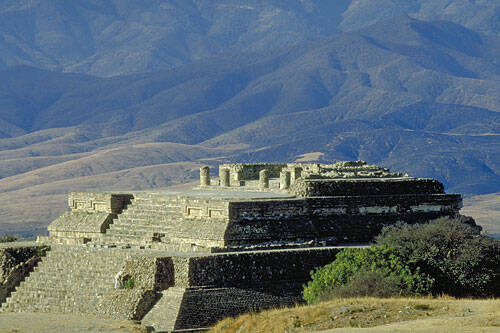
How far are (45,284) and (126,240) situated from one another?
13.9 ft

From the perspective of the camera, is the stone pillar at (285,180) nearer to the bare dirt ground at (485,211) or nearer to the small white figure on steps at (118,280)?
the small white figure on steps at (118,280)

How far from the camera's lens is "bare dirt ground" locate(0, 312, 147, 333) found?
35.7 m

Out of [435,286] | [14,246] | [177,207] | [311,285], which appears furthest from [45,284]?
[435,286]

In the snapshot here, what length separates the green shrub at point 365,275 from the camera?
124ft

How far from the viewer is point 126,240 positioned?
44938 mm

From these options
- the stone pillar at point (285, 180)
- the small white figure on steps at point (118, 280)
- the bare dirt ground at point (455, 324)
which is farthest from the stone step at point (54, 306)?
the stone pillar at point (285, 180)

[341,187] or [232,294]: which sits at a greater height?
[341,187]

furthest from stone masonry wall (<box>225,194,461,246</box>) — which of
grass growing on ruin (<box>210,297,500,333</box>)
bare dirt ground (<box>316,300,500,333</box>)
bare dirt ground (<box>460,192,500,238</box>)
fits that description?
bare dirt ground (<box>460,192,500,238</box>)

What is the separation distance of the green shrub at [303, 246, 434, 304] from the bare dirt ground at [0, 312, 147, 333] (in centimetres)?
629

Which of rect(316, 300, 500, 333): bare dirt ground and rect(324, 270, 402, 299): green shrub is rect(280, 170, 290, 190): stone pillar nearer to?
rect(324, 270, 402, 299): green shrub

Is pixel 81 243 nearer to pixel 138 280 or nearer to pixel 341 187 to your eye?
pixel 138 280

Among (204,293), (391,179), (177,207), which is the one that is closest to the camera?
(204,293)

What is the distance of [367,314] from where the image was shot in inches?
1310

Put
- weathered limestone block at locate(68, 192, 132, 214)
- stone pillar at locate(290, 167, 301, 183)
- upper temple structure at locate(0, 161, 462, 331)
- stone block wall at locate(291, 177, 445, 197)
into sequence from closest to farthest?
upper temple structure at locate(0, 161, 462, 331) → stone block wall at locate(291, 177, 445, 197) → weathered limestone block at locate(68, 192, 132, 214) → stone pillar at locate(290, 167, 301, 183)
